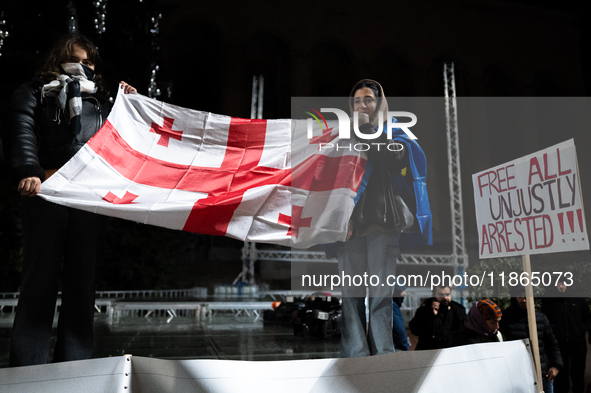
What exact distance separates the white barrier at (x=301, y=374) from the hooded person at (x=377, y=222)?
583mm

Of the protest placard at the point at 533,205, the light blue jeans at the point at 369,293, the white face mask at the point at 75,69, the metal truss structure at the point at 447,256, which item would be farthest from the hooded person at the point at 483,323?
the metal truss structure at the point at 447,256

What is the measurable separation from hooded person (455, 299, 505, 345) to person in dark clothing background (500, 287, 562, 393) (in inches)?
17.9

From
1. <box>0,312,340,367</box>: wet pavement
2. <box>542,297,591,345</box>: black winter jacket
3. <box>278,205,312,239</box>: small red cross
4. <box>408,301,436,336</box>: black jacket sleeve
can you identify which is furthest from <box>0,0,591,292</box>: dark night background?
<box>278,205,312,239</box>: small red cross

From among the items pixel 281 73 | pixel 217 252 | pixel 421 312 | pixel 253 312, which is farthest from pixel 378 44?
pixel 421 312

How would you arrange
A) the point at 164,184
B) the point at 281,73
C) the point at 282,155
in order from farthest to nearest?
the point at 281,73
the point at 282,155
the point at 164,184

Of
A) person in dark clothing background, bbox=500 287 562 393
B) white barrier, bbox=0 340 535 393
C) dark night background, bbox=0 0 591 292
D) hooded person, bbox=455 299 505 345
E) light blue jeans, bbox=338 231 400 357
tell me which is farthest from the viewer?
dark night background, bbox=0 0 591 292

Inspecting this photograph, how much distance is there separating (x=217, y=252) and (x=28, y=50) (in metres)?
9.71

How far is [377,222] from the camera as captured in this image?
248 centimetres

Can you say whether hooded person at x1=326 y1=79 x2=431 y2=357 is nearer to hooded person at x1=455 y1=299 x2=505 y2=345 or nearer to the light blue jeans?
the light blue jeans

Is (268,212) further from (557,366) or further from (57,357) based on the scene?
(557,366)

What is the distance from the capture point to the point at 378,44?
677 inches

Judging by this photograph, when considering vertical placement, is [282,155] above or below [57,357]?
above

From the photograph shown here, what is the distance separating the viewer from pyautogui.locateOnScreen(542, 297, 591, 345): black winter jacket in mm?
4758

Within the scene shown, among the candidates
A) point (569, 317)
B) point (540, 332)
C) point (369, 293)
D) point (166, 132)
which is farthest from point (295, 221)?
point (569, 317)
